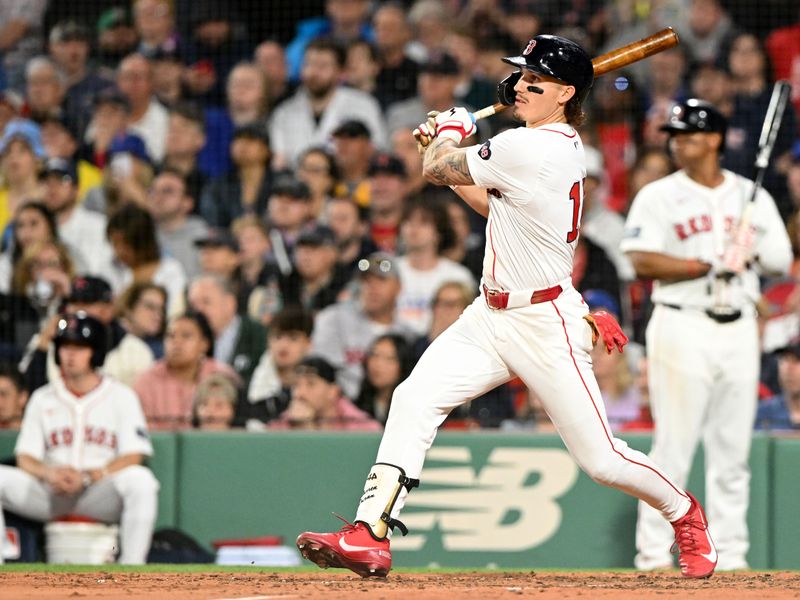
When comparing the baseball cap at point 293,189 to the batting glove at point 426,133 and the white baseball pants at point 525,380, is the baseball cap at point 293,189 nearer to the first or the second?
the batting glove at point 426,133

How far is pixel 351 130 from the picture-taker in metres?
9.68

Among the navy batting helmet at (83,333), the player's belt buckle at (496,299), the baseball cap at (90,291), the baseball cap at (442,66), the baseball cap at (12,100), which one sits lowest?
the navy batting helmet at (83,333)

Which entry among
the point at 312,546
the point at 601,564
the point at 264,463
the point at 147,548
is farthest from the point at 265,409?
the point at 312,546

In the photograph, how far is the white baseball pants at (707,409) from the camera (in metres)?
6.70

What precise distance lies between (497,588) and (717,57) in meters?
6.26

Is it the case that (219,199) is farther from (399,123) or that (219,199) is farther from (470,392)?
(470,392)

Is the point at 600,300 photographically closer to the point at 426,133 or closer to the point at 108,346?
the point at 108,346

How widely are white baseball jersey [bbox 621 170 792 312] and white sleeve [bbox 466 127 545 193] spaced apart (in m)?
2.04

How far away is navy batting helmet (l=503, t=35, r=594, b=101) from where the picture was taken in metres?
4.94

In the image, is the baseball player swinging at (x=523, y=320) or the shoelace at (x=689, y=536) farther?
the shoelace at (x=689, y=536)

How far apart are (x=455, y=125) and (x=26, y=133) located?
19.7ft

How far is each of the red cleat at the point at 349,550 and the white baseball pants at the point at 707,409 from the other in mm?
2253

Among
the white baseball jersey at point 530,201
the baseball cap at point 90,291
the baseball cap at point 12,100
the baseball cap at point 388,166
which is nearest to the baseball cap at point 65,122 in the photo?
the baseball cap at point 12,100

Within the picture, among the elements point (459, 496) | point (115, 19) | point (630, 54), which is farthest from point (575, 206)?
point (115, 19)
